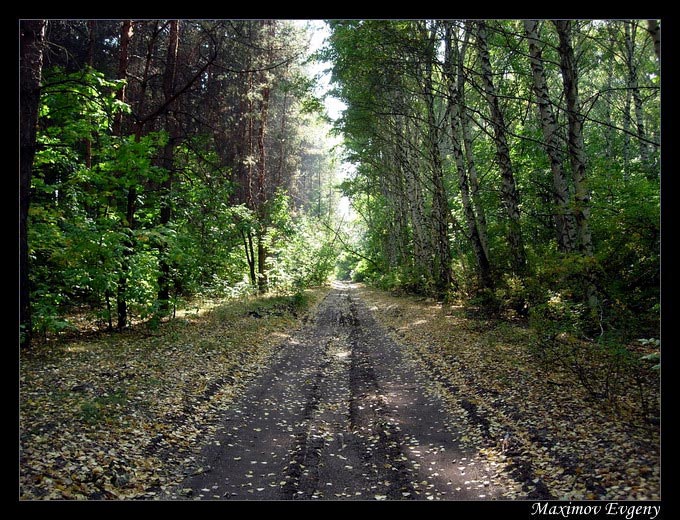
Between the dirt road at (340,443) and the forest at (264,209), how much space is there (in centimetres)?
50

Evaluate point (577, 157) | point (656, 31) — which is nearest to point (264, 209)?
point (577, 157)

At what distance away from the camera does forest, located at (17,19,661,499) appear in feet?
20.5

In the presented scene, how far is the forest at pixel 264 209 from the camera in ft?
20.5

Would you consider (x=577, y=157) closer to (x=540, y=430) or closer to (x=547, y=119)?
(x=547, y=119)

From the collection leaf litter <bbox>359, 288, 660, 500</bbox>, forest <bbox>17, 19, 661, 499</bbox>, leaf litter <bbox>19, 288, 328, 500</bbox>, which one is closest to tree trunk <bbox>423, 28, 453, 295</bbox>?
forest <bbox>17, 19, 661, 499</bbox>

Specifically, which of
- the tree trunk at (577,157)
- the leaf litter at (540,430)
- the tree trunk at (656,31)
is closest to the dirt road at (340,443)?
the leaf litter at (540,430)

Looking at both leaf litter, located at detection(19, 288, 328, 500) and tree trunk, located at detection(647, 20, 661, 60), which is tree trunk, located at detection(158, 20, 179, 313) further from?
tree trunk, located at detection(647, 20, 661, 60)

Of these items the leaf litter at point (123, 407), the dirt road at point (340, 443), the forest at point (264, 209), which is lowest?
the dirt road at point (340, 443)

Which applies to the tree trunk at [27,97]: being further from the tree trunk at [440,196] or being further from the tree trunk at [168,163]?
the tree trunk at [440,196]

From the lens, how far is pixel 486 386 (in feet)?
23.3

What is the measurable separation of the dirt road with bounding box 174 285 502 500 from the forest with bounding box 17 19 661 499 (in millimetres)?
504

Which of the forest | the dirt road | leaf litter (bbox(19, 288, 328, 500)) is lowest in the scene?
the dirt road
